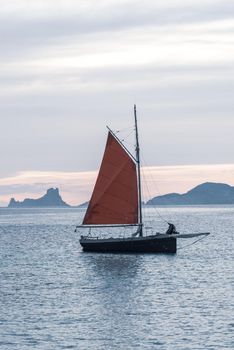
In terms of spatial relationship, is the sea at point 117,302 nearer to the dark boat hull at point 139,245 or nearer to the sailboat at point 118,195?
the dark boat hull at point 139,245

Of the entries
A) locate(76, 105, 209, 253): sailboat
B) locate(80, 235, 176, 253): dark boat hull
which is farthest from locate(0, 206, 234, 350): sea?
locate(76, 105, 209, 253): sailboat

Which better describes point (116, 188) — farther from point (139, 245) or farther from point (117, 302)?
point (117, 302)

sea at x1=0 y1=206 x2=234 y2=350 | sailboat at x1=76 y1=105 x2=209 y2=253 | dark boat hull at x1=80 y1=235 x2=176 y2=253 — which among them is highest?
sailboat at x1=76 y1=105 x2=209 y2=253

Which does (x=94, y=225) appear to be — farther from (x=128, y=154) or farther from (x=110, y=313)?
(x=110, y=313)

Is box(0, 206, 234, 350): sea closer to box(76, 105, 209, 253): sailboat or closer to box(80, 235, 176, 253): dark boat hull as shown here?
box(80, 235, 176, 253): dark boat hull

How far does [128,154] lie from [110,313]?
1632 inches

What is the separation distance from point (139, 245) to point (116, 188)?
6.62 meters

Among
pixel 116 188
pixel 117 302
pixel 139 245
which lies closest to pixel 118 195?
pixel 116 188

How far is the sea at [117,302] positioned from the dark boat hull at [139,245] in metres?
0.74

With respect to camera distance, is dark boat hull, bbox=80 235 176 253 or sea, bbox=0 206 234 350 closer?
sea, bbox=0 206 234 350

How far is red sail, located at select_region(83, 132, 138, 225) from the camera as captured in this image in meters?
104

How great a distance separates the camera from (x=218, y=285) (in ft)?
263

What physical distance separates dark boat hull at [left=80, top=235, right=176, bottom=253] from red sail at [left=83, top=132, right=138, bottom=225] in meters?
2.46

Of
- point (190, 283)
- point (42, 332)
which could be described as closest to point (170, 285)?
point (190, 283)
